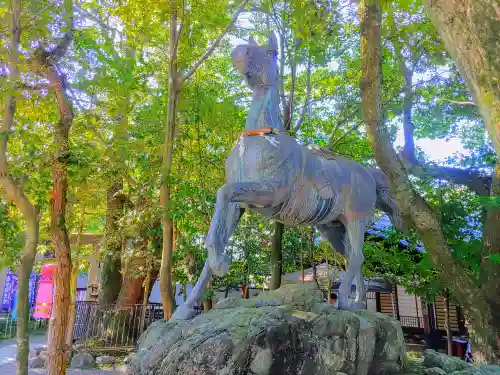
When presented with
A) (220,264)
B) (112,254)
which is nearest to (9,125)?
(220,264)

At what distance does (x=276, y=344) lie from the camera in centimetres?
340

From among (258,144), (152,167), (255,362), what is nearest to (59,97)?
(152,167)

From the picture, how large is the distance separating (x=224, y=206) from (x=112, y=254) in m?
8.79

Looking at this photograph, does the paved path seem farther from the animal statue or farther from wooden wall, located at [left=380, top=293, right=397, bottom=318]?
wooden wall, located at [left=380, top=293, right=397, bottom=318]

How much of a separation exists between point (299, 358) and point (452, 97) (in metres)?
8.49

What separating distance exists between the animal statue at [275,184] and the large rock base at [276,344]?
0.39m

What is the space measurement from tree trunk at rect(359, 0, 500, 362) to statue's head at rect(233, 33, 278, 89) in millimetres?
2798

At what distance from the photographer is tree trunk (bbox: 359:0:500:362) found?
6605 mm

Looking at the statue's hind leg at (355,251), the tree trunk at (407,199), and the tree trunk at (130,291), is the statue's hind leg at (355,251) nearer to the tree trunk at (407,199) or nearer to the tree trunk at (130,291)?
the tree trunk at (407,199)

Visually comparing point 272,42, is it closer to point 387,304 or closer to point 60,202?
point 60,202

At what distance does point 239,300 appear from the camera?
15.1ft

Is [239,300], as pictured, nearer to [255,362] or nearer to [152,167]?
[255,362]

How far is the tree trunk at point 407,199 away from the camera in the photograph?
6.61 meters

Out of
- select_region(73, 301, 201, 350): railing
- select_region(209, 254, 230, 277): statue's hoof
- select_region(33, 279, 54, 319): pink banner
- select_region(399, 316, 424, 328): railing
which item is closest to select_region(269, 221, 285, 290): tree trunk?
select_region(209, 254, 230, 277): statue's hoof
